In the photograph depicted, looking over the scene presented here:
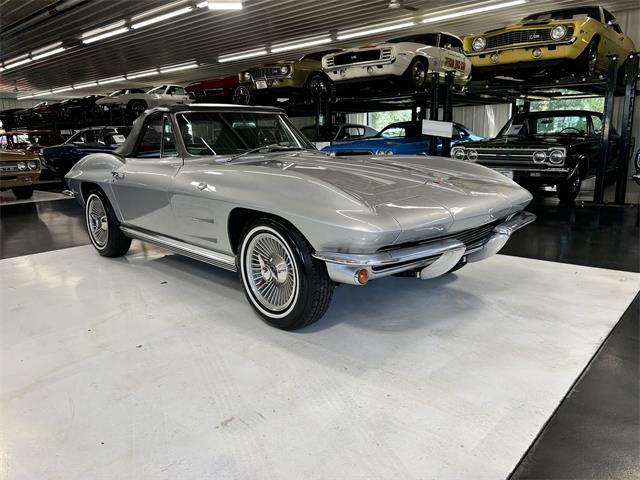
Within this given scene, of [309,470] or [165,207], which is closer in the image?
[309,470]

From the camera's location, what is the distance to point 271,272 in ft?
9.09

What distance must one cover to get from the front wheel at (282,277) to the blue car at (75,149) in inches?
323

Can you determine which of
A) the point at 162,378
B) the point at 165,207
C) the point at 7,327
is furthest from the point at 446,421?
the point at 7,327

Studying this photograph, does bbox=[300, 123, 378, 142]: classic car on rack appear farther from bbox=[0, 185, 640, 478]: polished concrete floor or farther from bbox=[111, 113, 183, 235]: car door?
bbox=[111, 113, 183, 235]: car door

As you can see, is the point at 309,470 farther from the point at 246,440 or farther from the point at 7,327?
the point at 7,327

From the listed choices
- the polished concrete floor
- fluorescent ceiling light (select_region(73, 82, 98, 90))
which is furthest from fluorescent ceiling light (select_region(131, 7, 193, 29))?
fluorescent ceiling light (select_region(73, 82, 98, 90))

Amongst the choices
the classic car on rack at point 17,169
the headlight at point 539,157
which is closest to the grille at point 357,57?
the headlight at point 539,157

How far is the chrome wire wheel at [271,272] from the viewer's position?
266 cm

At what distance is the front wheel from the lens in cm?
250

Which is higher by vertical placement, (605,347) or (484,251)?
(484,251)

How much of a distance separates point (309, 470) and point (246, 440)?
0.30 metres

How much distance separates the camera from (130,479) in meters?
1.59

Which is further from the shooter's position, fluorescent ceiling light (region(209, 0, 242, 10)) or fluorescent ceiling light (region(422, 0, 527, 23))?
fluorescent ceiling light (region(422, 0, 527, 23))

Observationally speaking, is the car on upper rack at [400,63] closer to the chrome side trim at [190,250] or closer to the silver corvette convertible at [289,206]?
the silver corvette convertible at [289,206]
